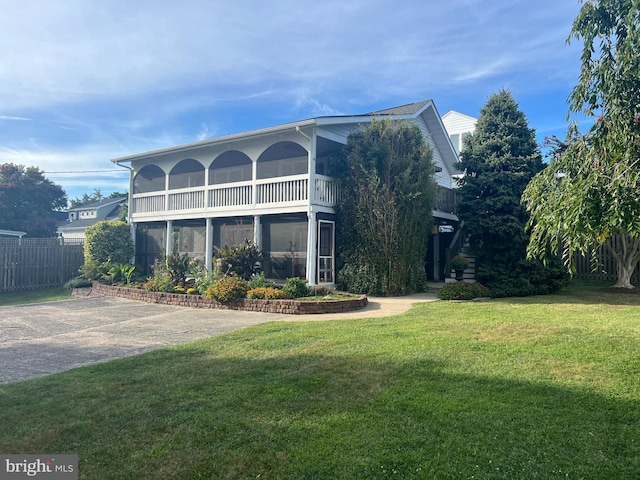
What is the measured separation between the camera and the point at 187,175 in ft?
60.2

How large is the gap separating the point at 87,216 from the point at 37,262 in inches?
876

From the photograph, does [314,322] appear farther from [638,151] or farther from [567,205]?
[638,151]

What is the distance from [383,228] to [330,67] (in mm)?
5769

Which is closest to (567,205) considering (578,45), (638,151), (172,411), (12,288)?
(638,151)

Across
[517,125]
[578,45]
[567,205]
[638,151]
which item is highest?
[517,125]

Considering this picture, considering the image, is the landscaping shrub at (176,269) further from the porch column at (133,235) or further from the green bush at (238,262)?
the porch column at (133,235)

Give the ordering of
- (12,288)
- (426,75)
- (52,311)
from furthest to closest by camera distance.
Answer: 1. (12,288)
2. (426,75)
3. (52,311)

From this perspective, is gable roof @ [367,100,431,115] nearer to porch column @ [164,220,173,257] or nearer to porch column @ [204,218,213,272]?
porch column @ [204,218,213,272]

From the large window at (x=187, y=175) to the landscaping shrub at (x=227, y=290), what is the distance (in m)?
8.32

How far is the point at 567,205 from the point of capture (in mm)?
3947

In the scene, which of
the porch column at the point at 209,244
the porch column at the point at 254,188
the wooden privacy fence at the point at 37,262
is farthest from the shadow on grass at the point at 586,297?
the wooden privacy fence at the point at 37,262

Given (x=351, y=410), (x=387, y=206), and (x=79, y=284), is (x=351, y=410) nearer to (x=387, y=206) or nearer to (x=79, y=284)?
(x=387, y=206)

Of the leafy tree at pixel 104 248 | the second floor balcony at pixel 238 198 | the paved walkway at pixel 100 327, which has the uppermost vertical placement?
the second floor balcony at pixel 238 198

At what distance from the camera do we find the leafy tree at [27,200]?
107 feet
